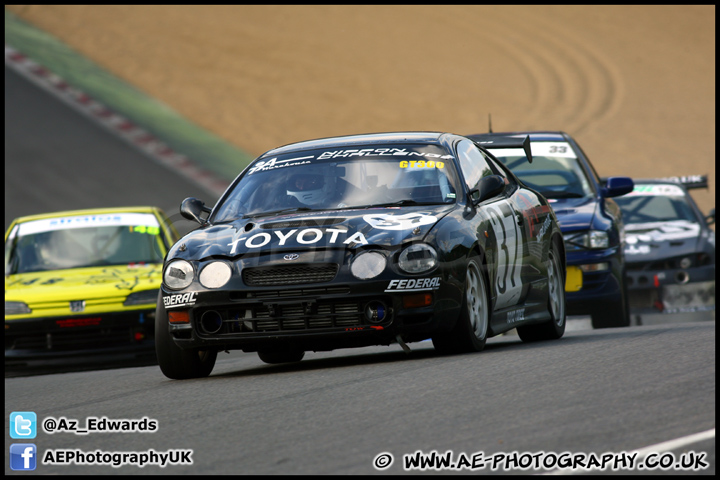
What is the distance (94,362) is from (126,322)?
44cm

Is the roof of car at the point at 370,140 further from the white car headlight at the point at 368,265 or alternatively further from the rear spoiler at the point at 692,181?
the rear spoiler at the point at 692,181

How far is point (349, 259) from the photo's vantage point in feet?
23.6

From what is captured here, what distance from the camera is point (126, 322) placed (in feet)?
34.8

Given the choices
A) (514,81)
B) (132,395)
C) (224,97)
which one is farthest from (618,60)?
(132,395)

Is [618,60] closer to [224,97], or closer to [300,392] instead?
[224,97]

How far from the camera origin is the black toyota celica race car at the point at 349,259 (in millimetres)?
7180

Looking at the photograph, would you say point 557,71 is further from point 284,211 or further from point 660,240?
point 284,211

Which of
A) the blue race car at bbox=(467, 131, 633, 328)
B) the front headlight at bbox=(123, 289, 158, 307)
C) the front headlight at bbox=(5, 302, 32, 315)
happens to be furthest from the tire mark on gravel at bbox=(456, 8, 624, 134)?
the front headlight at bbox=(5, 302, 32, 315)

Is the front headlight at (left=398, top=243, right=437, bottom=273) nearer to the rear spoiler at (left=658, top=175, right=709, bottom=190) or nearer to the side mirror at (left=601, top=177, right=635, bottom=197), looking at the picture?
the side mirror at (left=601, top=177, right=635, bottom=197)

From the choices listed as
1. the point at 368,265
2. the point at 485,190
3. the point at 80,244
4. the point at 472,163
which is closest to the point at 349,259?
the point at 368,265

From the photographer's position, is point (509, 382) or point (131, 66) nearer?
point (509, 382)

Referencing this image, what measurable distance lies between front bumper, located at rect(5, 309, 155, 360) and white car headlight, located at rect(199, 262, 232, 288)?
3401 millimetres

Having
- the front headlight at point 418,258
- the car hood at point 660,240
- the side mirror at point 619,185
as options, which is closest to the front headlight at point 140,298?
the front headlight at point 418,258

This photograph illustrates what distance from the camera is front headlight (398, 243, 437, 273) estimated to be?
23.6ft
